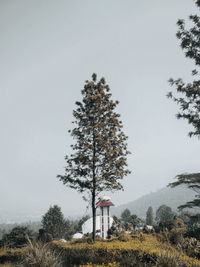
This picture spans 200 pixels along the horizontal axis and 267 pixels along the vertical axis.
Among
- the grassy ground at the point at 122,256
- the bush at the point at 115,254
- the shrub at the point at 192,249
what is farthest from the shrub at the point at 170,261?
the shrub at the point at 192,249

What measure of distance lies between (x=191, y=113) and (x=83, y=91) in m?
12.2

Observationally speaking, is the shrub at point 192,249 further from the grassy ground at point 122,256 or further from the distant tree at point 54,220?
the distant tree at point 54,220

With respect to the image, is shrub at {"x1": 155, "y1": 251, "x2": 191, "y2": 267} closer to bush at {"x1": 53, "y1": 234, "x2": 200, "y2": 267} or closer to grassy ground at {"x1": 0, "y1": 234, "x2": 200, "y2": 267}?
grassy ground at {"x1": 0, "y1": 234, "x2": 200, "y2": 267}

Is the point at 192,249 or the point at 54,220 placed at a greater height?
the point at 192,249

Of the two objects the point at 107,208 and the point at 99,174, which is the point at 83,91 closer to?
the point at 99,174

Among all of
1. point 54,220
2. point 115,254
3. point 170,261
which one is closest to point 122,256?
point 115,254

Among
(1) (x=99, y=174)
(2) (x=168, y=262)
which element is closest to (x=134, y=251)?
(2) (x=168, y=262)

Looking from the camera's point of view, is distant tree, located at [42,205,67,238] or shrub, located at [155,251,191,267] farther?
distant tree, located at [42,205,67,238]

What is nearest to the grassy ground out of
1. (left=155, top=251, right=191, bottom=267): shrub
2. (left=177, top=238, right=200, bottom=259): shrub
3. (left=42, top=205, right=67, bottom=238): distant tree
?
(left=155, top=251, right=191, bottom=267): shrub

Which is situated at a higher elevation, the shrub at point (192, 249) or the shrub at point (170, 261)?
Result: the shrub at point (170, 261)

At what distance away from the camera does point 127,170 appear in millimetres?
23172

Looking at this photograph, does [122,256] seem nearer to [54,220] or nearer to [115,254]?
[115,254]

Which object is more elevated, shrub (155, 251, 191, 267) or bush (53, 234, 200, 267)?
shrub (155, 251, 191, 267)

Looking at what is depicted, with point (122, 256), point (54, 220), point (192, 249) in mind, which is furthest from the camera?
point (54, 220)
